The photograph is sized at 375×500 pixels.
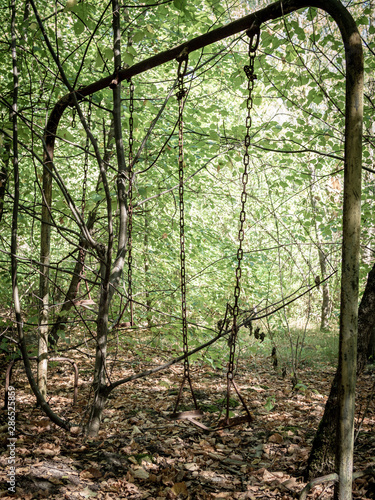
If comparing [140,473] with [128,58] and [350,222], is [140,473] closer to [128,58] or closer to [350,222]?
[350,222]

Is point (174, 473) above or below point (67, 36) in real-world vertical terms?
below

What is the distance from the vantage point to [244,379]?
5727mm

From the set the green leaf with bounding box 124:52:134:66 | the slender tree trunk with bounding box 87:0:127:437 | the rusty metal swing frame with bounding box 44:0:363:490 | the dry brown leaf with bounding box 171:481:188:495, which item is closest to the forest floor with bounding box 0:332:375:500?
the dry brown leaf with bounding box 171:481:188:495

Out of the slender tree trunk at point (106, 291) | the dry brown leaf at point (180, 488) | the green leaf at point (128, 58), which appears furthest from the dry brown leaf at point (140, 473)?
the green leaf at point (128, 58)

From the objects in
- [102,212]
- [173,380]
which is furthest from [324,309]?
[102,212]

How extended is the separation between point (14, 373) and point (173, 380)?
81.0 inches

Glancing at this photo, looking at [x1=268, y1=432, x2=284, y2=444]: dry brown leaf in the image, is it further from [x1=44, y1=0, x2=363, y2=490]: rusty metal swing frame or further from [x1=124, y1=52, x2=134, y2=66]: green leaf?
[x1=124, y1=52, x2=134, y2=66]: green leaf

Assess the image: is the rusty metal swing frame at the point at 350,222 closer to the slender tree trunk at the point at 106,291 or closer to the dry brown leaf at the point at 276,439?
the dry brown leaf at the point at 276,439

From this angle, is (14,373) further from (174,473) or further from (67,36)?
(67,36)

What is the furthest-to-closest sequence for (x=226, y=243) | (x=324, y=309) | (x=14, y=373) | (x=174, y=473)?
(x=324, y=309)
(x=226, y=243)
(x=14, y=373)
(x=174, y=473)

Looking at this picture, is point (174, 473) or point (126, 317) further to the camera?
point (126, 317)

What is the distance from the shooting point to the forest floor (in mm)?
2557

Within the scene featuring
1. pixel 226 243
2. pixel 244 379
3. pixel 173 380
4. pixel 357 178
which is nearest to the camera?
pixel 357 178

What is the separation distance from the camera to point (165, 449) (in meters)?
3.21
